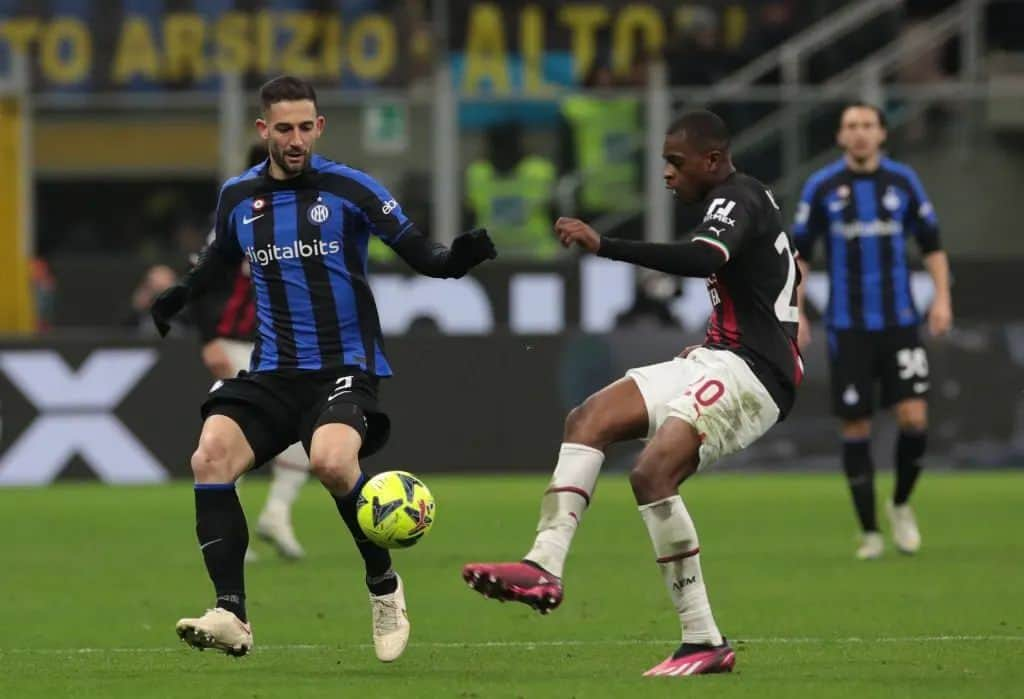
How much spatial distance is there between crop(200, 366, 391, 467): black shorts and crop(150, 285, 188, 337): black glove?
43cm

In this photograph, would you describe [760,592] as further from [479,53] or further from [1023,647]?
[479,53]

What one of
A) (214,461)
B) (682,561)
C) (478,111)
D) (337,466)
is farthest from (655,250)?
(478,111)

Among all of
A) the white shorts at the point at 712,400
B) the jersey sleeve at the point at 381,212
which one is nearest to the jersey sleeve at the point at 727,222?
the white shorts at the point at 712,400

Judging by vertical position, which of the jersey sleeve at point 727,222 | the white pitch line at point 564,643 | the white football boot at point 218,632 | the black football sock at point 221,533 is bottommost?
the white pitch line at point 564,643

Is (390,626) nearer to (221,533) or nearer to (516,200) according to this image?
(221,533)

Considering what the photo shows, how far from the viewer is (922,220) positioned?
12.9 meters

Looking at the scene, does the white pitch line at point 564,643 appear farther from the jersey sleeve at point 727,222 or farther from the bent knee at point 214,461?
the jersey sleeve at point 727,222

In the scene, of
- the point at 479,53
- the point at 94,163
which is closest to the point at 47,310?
the point at 94,163

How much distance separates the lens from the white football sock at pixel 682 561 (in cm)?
812

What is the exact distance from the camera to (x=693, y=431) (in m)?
8.23

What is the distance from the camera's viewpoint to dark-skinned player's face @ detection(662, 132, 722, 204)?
332 inches

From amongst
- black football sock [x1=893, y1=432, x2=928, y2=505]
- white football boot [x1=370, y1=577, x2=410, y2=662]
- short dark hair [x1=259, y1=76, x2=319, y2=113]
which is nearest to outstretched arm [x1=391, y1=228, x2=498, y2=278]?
short dark hair [x1=259, y1=76, x2=319, y2=113]

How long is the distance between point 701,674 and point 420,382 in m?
10.5

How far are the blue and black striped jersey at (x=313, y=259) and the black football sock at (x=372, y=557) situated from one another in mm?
523
